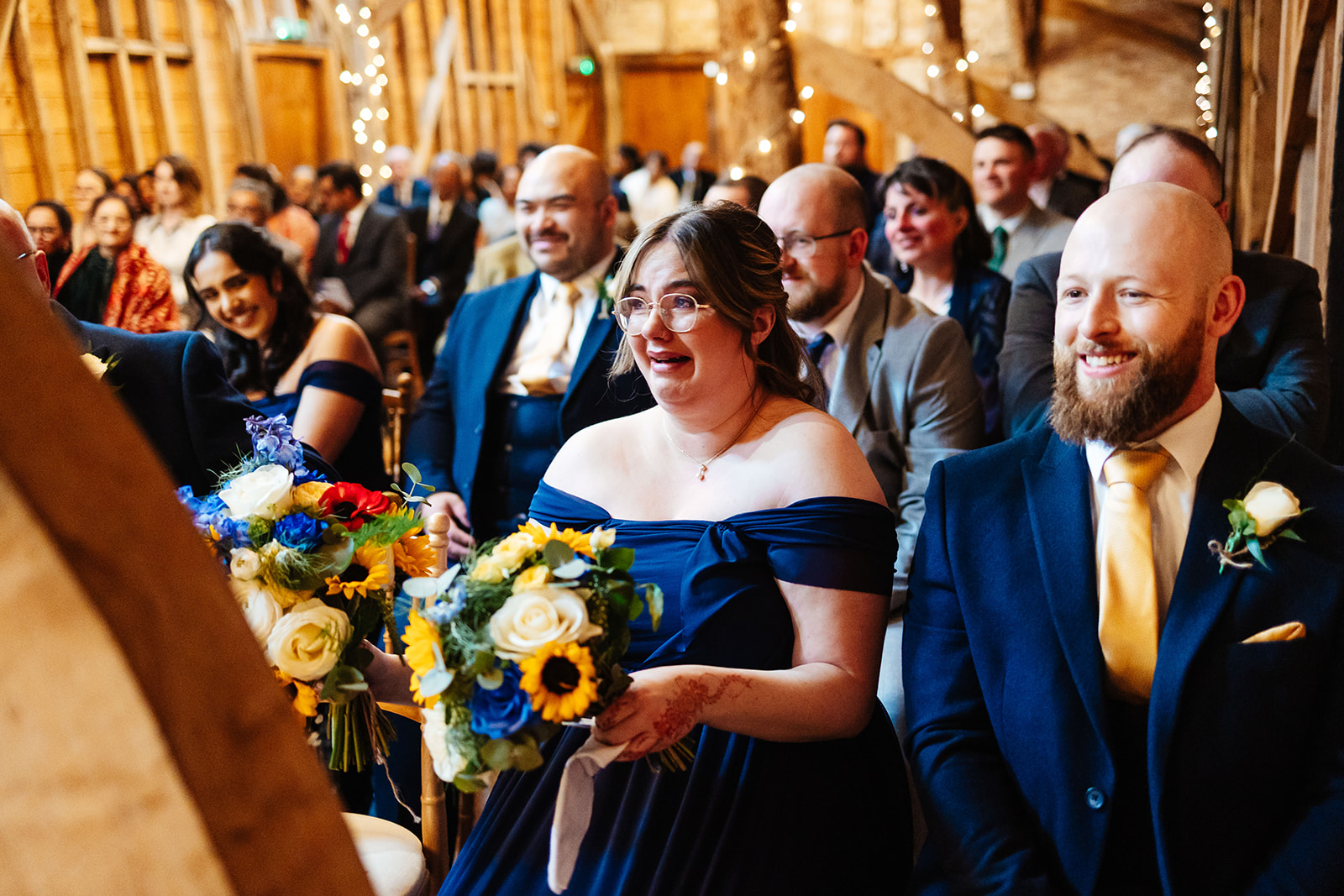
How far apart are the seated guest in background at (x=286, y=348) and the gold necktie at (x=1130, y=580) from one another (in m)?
2.32

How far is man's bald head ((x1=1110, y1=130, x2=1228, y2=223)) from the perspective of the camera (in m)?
2.71

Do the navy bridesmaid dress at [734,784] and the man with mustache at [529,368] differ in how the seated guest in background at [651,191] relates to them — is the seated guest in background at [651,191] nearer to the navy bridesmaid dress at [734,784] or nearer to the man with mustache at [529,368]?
the man with mustache at [529,368]

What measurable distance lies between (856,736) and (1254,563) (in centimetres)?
67

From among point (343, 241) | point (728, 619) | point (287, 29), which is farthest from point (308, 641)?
point (287, 29)

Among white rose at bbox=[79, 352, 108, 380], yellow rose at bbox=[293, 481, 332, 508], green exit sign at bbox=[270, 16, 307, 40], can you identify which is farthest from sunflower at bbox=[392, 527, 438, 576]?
green exit sign at bbox=[270, 16, 307, 40]

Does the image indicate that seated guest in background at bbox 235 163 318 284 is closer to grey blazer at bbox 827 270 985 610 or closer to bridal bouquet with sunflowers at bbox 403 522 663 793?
grey blazer at bbox 827 270 985 610

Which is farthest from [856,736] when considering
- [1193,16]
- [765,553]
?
[1193,16]

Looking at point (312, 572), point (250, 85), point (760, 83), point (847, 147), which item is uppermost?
point (250, 85)

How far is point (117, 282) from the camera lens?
4.31 m

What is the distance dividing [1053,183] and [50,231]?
208 inches

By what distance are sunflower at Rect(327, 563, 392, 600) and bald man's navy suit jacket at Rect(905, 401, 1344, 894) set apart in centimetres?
87

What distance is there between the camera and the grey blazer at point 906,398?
283 cm

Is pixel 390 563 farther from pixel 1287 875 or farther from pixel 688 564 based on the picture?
pixel 1287 875

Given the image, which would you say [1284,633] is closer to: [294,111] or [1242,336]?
[1242,336]
